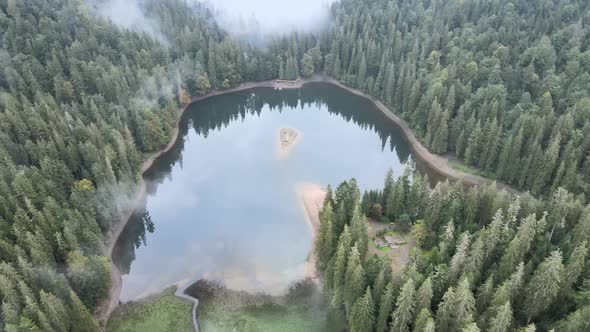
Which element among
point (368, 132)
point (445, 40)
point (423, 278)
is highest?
point (445, 40)

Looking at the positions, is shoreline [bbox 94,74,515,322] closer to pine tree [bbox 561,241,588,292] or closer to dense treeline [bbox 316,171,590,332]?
dense treeline [bbox 316,171,590,332]

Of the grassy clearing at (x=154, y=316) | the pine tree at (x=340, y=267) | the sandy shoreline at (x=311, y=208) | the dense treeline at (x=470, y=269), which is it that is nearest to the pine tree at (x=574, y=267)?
the dense treeline at (x=470, y=269)

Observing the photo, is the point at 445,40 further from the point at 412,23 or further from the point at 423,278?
the point at 423,278

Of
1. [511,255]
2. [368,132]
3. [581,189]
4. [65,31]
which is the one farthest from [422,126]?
[65,31]

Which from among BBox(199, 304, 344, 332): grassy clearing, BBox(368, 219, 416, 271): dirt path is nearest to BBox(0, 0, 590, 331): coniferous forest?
BBox(368, 219, 416, 271): dirt path

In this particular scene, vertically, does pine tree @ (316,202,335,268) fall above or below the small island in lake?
above

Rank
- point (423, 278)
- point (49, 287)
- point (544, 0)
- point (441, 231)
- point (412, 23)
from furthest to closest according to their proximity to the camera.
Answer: point (412, 23), point (544, 0), point (441, 231), point (49, 287), point (423, 278)
